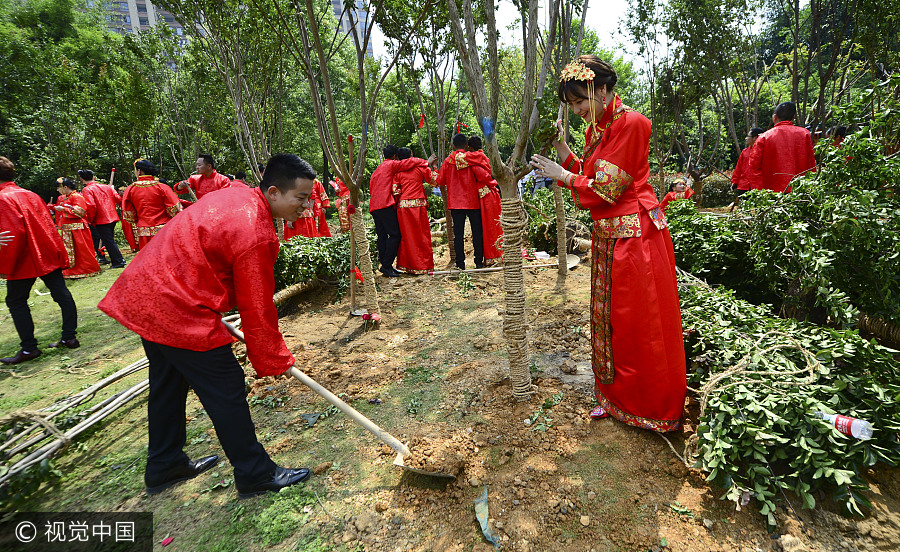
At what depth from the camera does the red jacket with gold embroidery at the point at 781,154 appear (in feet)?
17.7

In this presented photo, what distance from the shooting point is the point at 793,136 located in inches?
212

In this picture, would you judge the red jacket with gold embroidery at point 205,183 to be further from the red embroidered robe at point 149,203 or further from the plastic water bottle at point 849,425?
the plastic water bottle at point 849,425

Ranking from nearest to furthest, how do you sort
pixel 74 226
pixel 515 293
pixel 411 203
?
pixel 515 293 < pixel 411 203 < pixel 74 226

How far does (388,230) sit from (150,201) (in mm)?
4188

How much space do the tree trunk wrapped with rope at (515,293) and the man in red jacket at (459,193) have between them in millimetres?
4188

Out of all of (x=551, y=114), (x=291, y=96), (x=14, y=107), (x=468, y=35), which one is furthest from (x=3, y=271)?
(x=291, y=96)

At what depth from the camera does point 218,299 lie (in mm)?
2250

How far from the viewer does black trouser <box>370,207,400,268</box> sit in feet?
23.5

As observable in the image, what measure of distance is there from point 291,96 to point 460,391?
21.1m

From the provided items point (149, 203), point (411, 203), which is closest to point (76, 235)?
point (149, 203)

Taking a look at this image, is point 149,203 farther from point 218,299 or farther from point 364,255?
point 218,299

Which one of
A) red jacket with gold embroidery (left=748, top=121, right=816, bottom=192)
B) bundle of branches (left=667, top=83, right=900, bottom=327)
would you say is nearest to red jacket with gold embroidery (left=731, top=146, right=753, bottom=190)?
red jacket with gold embroidery (left=748, top=121, right=816, bottom=192)

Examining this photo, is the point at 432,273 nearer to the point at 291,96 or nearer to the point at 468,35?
the point at 468,35

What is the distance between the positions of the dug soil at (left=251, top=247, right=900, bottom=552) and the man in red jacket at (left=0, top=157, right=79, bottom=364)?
3103mm
